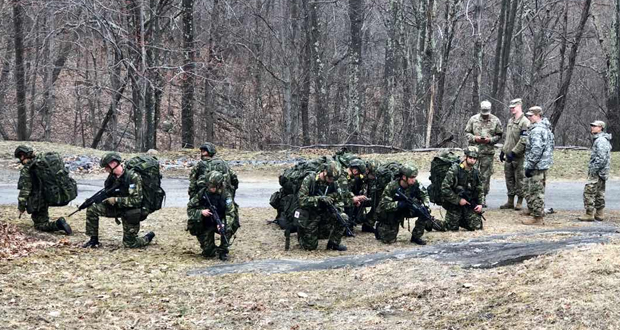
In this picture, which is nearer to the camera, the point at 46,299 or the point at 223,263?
the point at 46,299

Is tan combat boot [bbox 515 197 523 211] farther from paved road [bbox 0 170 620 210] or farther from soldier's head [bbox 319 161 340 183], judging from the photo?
soldier's head [bbox 319 161 340 183]

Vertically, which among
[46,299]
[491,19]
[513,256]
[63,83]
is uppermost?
[491,19]

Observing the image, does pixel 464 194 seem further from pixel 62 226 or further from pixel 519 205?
pixel 62 226

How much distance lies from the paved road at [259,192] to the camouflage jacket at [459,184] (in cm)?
272

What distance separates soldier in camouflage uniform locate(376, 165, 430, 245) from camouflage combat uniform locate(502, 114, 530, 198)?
9.89 ft

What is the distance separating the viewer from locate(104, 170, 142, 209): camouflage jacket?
32.2 ft

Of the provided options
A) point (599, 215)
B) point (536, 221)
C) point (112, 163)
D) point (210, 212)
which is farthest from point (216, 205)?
point (599, 215)

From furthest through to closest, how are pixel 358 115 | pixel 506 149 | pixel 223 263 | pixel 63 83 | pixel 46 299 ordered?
pixel 63 83 → pixel 358 115 → pixel 506 149 → pixel 223 263 → pixel 46 299

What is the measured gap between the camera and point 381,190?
37.0ft

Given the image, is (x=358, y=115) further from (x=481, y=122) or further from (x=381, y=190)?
(x=381, y=190)

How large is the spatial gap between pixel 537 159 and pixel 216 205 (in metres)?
5.72

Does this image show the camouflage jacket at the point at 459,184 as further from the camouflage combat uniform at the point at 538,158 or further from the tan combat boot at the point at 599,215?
the tan combat boot at the point at 599,215

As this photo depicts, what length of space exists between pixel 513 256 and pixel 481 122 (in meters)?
5.39

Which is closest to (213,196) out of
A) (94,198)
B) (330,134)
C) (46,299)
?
(94,198)
